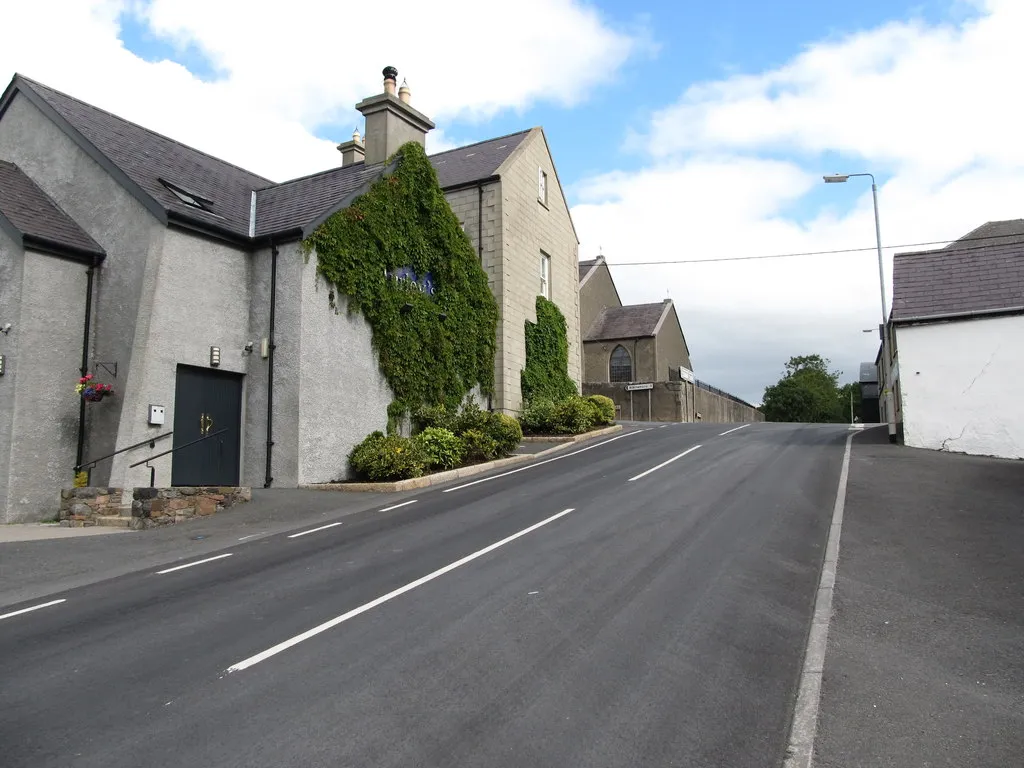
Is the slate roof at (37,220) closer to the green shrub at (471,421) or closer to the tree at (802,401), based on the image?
the green shrub at (471,421)

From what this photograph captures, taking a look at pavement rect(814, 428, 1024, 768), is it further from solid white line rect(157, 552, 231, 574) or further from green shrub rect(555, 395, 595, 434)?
green shrub rect(555, 395, 595, 434)

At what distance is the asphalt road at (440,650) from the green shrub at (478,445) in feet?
23.2

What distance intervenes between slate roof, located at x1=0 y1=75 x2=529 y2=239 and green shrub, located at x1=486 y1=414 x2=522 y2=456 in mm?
6455

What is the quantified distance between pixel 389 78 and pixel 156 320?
10.2 m

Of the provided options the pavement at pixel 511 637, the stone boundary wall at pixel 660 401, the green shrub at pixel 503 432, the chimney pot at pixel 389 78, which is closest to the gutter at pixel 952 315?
the pavement at pixel 511 637

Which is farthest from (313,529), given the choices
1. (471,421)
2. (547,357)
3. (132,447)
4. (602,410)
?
(547,357)

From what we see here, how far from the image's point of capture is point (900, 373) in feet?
56.1

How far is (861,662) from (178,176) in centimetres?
1651

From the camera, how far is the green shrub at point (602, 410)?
81.4ft

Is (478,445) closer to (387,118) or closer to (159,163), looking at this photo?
(387,118)

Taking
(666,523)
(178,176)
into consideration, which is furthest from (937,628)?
(178,176)

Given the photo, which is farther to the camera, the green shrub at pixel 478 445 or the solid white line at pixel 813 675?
the green shrub at pixel 478 445

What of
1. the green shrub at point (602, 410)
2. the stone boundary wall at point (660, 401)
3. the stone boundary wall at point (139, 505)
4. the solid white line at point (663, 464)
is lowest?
the stone boundary wall at point (139, 505)

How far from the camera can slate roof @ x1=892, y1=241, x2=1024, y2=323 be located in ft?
55.1
